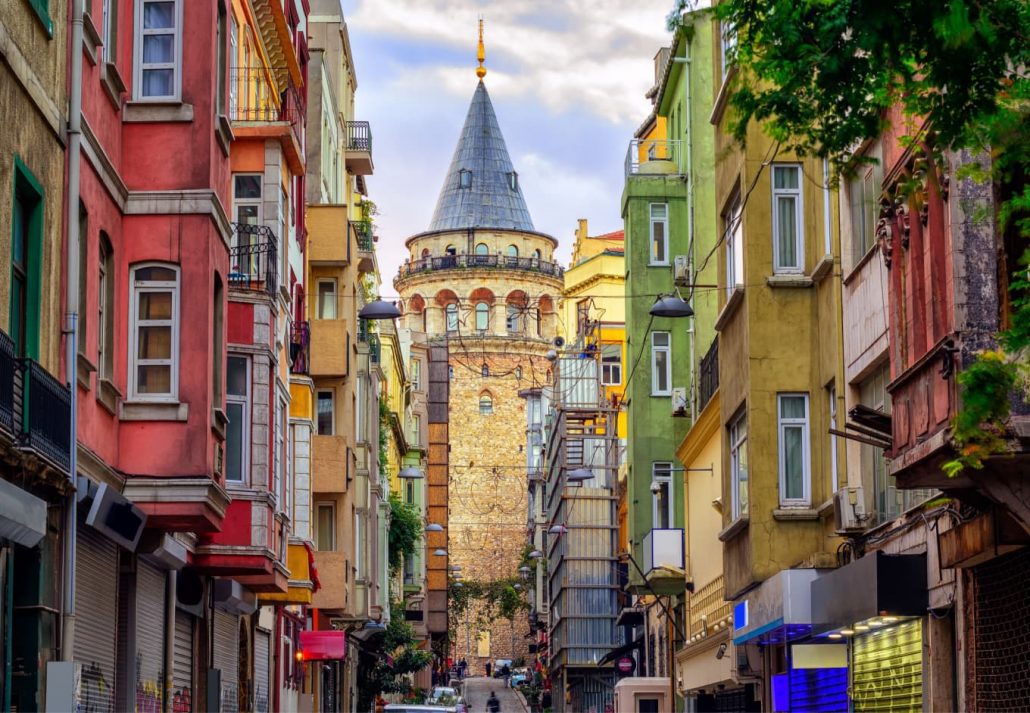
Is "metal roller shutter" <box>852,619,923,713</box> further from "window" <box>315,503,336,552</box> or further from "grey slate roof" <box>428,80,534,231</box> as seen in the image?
"grey slate roof" <box>428,80,534,231</box>

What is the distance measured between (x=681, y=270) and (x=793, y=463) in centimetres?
1481

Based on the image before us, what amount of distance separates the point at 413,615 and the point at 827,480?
66.7 m

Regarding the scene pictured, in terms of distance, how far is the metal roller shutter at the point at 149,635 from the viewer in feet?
69.6

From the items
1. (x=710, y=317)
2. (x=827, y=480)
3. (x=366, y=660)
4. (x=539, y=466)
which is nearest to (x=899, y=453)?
(x=827, y=480)

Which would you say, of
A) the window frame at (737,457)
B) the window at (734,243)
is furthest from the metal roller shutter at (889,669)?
the window at (734,243)

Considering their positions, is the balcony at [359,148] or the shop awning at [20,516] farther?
the balcony at [359,148]

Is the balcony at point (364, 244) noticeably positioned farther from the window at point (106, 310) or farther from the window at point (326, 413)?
the window at point (106, 310)

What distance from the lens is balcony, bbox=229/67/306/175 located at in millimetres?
29828

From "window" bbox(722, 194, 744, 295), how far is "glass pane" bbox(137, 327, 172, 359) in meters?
8.68

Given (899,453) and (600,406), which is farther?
(600,406)

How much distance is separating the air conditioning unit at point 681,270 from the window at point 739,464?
1025 centimetres

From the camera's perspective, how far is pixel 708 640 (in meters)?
35.6

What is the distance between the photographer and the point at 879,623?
2166cm

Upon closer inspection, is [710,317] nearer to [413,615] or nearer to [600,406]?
[600,406]
